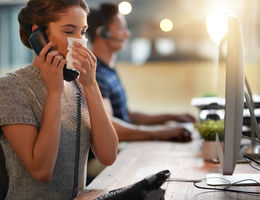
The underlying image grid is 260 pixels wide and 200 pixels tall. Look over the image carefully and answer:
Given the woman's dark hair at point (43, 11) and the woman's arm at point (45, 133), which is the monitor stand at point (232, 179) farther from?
the woman's dark hair at point (43, 11)

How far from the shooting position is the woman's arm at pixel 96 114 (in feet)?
4.56

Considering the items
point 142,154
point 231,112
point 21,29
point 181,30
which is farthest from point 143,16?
point 231,112

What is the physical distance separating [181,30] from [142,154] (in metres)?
3.23

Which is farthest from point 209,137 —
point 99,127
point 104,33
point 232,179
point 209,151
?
point 104,33

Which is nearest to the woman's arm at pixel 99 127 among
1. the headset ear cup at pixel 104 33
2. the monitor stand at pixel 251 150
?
the monitor stand at pixel 251 150

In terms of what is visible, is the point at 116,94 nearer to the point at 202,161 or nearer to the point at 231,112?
the point at 202,161

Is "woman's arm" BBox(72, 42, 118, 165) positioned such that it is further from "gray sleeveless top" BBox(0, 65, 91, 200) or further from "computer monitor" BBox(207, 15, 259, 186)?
"computer monitor" BBox(207, 15, 259, 186)

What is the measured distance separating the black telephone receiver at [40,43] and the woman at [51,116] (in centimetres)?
2

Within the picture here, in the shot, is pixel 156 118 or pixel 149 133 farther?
pixel 156 118

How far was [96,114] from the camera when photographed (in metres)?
1.42

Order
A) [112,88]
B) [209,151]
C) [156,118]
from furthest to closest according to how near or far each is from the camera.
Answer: [156,118]
[112,88]
[209,151]

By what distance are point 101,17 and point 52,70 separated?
5.06 feet

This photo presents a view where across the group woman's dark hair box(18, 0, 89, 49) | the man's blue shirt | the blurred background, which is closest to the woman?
woman's dark hair box(18, 0, 89, 49)

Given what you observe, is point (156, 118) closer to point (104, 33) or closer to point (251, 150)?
point (104, 33)
